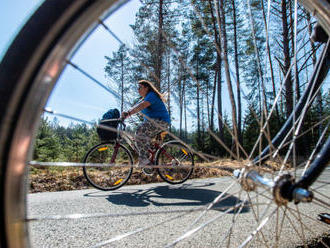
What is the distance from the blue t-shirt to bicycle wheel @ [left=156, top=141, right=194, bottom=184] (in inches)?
15.5

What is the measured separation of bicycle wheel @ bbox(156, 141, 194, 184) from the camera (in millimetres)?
3002

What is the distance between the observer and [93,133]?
8.35m

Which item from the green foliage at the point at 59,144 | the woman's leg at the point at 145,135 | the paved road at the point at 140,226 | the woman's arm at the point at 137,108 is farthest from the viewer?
the green foliage at the point at 59,144

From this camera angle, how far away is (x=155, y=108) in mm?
2979

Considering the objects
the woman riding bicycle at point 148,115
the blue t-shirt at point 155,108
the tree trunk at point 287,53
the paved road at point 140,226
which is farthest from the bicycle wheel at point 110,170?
the tree trunk at point 287,53

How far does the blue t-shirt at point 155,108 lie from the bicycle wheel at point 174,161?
1.30ft

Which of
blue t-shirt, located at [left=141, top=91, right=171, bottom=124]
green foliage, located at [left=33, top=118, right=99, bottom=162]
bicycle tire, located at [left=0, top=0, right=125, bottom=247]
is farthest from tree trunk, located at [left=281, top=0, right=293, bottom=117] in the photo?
bicycle tire, located at [left=0, top=0, right=125, bottom=247]

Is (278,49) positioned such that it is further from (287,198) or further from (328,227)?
(287,198)

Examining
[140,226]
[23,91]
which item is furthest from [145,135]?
[23,91]

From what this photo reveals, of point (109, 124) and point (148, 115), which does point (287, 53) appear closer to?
point (148, 115)

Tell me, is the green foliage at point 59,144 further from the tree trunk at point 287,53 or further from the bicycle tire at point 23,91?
the tree trunk at point 287,53

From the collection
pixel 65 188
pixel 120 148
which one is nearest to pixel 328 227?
pixel 120 148

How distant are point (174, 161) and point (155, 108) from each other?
854 mm

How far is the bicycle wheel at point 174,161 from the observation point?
118 inches
